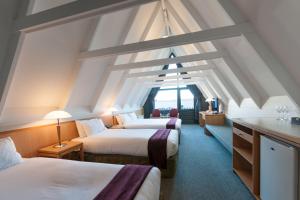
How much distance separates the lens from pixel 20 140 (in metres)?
2.62

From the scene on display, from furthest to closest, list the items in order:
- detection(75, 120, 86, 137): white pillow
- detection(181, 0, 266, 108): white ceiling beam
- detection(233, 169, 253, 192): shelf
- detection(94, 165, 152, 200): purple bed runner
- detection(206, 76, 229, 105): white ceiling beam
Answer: detection(206, 76, 229, 105): white ceiling beam < detection(75, 120, 86, 137): white pillow < detection(181, 0, 266, 108): white ceiling beam < detection(233, 169, 253, 192): shelf < detection(94, 165, 152, 200): purple bed runner

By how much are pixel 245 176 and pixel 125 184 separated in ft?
6.92

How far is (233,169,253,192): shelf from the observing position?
2394mm

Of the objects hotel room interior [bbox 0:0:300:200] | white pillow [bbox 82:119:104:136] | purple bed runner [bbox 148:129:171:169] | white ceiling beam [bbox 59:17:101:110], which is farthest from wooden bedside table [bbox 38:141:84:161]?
purple bed runner [bbox 148:129:171:169]

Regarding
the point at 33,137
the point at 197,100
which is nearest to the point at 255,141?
the point at 33,137

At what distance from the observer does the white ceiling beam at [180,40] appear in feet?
7.75

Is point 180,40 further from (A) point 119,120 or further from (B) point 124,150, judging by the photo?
(A) point 119,120

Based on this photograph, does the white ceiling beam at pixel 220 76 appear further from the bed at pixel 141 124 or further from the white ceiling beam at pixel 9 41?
the white ceiling beam at pixel 9 41

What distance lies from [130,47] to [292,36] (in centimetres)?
217

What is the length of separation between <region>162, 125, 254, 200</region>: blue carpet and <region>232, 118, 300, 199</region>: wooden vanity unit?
15 cm

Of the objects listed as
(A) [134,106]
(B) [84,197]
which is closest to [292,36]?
(B) [84,197]

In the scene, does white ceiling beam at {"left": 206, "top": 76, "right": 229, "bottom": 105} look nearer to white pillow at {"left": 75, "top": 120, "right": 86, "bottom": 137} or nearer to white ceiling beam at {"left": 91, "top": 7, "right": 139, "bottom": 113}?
white ceiling beam at {"left": 91, "top": 7, "right": 139, "bottom": 113}

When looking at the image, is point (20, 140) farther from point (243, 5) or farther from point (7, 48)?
point (243, 5)

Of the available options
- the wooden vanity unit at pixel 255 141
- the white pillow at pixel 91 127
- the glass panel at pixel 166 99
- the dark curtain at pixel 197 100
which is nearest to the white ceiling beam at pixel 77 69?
the white pillow at pixel 91 127
